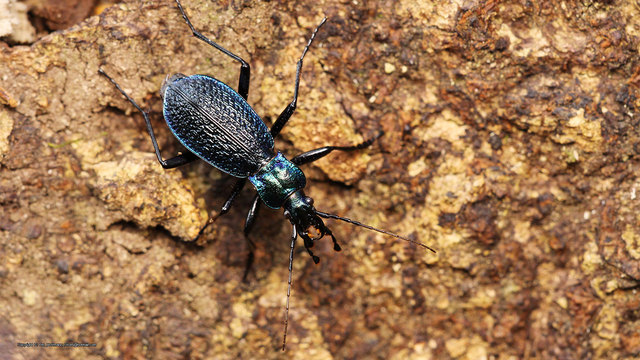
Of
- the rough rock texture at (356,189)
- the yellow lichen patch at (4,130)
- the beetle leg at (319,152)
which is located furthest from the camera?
the beetle leg at (319,152)

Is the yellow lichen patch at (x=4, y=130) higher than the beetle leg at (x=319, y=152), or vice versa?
the beetle leg at (x=319, y=152)

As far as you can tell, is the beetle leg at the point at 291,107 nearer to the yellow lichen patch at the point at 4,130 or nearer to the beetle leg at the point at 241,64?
the beetle leg at the point at 241,64

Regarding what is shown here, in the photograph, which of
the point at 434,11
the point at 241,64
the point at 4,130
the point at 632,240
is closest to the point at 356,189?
the point at 241,64

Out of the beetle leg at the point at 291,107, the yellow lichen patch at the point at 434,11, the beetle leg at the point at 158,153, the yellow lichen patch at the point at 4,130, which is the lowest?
the yellow lichen patch at the point at 4,130

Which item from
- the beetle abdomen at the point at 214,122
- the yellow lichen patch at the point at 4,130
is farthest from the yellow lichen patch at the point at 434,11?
the yellow lichen patch at the point at 4,130

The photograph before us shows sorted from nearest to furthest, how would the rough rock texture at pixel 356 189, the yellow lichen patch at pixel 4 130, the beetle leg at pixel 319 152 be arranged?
the yellow lichen patch at pixel 4 130 → the rough rock texture at pixel 356 189 → the beetle leg at pixel 319 152

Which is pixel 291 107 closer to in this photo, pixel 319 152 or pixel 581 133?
pixel 319 152
